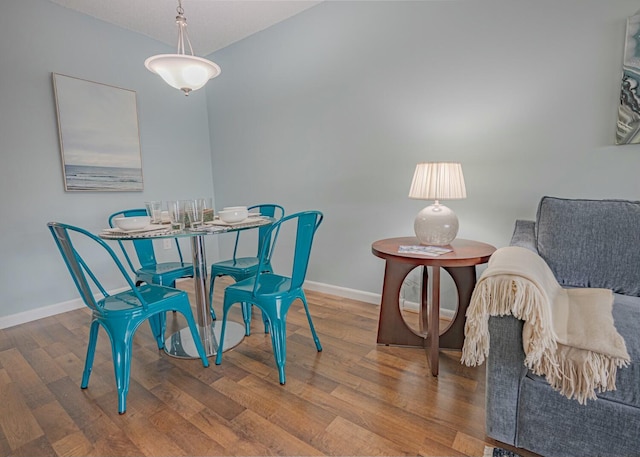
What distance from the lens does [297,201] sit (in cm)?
290

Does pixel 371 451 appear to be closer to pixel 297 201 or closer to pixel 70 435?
pixel 70 435

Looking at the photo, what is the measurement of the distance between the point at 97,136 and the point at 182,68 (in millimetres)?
1496

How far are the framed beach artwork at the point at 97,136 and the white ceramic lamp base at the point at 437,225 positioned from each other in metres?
2.66

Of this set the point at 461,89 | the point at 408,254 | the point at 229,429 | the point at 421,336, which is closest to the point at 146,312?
the point at 229,429

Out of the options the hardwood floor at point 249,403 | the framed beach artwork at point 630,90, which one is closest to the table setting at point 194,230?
the hardwood floor at point 249,403

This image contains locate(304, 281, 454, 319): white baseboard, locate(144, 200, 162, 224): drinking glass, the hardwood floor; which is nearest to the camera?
the hardwood floor

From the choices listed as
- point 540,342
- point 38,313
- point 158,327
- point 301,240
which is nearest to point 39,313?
point 38,313

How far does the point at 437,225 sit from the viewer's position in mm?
1644

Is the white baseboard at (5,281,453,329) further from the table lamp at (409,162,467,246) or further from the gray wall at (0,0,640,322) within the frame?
the table lamp at (409,162,467,246)

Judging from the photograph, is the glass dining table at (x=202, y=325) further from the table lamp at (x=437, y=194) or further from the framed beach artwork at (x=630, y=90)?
the framed beach artwork at (x=630, y=90)

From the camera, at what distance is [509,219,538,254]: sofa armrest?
5.05 feet

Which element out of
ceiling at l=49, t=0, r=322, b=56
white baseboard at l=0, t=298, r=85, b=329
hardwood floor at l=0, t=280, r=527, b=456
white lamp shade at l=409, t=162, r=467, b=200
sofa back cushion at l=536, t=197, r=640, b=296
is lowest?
hardwood floor at l=0, t=280, r=527, b=456

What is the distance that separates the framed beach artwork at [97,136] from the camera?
2.51 m

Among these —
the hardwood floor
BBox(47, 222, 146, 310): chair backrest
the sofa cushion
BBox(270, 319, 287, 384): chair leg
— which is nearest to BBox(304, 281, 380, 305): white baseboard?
the hardwood floor
